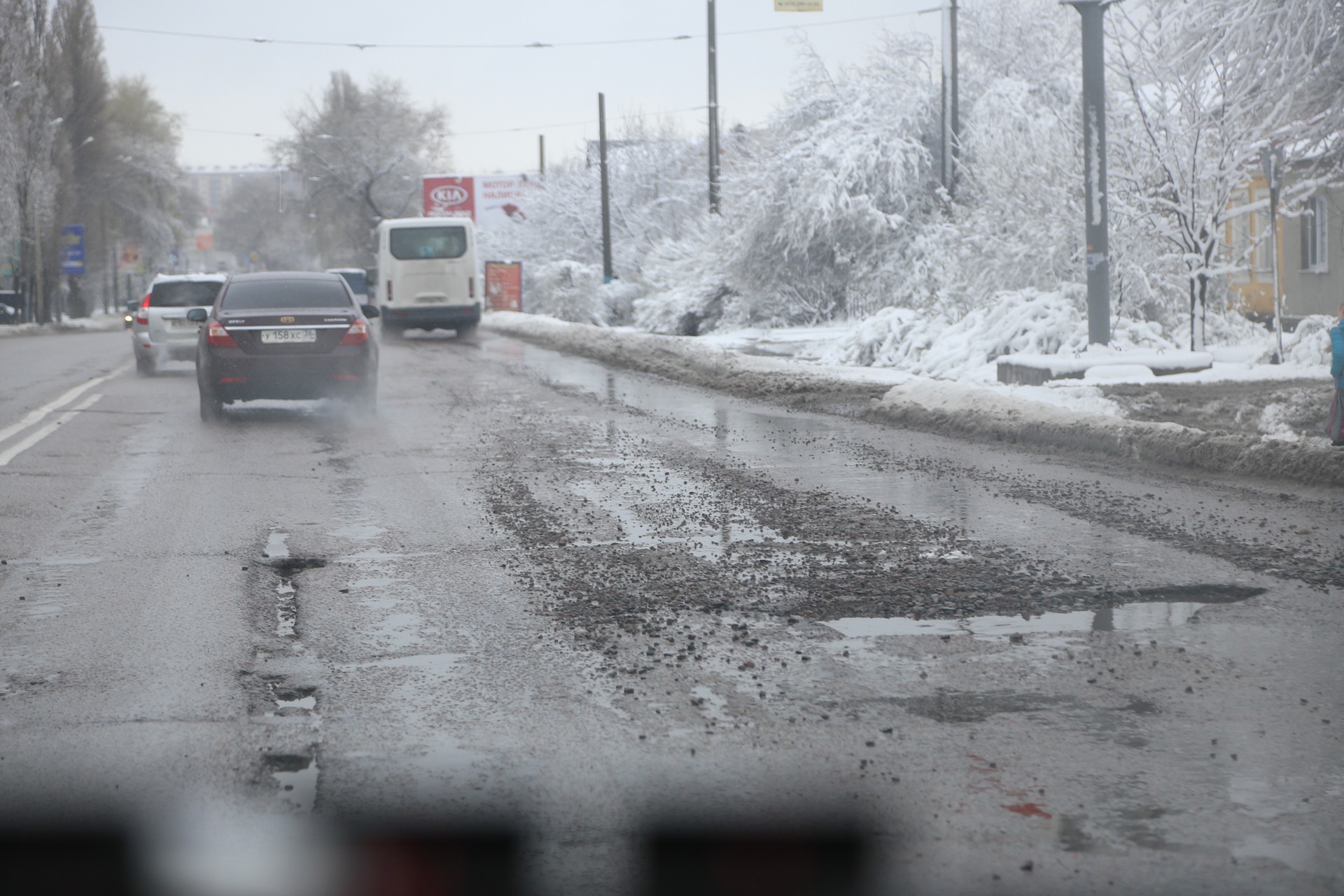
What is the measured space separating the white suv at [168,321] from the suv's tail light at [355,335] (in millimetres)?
8610

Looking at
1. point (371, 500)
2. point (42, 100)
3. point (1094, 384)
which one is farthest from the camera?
point (42, 100)

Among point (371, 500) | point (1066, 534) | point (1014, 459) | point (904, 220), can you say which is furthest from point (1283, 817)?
point (904, 220)

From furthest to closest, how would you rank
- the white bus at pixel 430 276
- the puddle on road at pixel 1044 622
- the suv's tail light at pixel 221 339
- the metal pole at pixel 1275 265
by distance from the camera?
the white bus at pixel 430 276, the metal pole at pixel 1275 265, the suv's tail light at pixel 221 339, the puddle on road at pixel 1044 622

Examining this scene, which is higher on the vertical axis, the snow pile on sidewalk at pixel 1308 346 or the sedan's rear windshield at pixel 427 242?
the sedan's rear windshield at pixel 427 242

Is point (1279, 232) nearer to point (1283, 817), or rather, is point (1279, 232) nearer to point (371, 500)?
point (371, 500)

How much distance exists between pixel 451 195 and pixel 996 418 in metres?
60.6

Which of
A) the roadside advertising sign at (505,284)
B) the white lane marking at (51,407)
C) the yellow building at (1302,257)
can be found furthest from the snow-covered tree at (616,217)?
the white lane marking at (51,407)

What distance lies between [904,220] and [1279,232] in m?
7.98

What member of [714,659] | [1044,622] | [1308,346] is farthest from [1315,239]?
[714,659]

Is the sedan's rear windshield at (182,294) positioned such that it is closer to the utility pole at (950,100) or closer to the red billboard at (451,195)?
the utility pole at (950,100)

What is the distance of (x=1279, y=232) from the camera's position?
103ft

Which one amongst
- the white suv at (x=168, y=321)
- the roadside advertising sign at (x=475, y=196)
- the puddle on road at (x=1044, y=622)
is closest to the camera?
the puddle on road at (x=1044, y=622)

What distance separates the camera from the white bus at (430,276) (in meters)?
37.0

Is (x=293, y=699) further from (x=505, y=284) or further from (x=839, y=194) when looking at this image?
(x=505, y=284)
